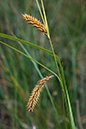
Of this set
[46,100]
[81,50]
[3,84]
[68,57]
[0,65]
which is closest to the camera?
[0,65]

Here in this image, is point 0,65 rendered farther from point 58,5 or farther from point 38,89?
point 58,5

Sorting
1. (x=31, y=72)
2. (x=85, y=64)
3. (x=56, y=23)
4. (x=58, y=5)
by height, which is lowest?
(x=85, y=64)

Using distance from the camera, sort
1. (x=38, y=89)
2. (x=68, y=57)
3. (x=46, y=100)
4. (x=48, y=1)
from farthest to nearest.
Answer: (x=48, y=1) → (x=68, y=57) → (x=46, y=100) → (x=38, y=89)

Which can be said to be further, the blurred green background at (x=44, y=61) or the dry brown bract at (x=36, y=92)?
the blurred green background at (x=44, y=61)

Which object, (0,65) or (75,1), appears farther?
(75,1)

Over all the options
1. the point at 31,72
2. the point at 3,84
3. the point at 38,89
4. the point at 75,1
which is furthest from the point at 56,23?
the point at 38,89

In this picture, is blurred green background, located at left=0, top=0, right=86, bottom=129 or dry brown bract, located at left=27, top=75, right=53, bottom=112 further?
blurred green background, located at left=0, top=0, right=86, bottom=129

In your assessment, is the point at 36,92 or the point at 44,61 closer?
the point at 36,92

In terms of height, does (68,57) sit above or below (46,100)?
above
